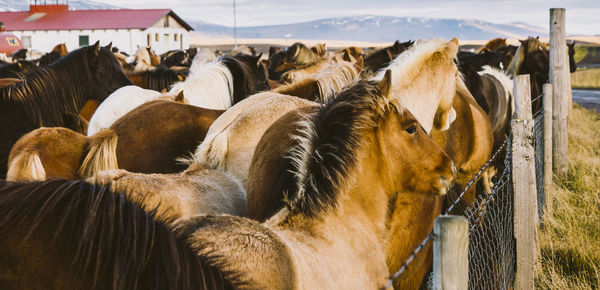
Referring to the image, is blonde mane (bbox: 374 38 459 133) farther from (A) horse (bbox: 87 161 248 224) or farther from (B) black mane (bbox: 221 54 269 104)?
(B) black mane (bbox: 221 54 269 104)

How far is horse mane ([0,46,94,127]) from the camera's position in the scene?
591 centimetres

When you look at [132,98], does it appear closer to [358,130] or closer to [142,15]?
[358,130]

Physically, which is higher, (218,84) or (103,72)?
(103,72)

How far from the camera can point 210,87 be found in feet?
18.9

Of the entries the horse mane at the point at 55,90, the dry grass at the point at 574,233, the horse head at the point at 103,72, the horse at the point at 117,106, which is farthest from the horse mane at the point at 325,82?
the horse head at the point at 103,72

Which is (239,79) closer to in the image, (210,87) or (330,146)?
(210,87)

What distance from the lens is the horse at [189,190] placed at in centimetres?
266

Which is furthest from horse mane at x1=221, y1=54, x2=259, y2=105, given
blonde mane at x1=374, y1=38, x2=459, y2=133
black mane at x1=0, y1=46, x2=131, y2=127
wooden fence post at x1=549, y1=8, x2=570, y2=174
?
wooden fence post at x1=549, y1=8, x2=570, y2=174

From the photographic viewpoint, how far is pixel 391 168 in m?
2.55

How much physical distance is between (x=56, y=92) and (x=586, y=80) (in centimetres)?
3499

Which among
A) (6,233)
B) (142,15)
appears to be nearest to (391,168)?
(6,233)

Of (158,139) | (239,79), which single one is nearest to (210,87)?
(239,79)

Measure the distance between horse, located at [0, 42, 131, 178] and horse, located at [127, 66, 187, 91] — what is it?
1723 millimetres

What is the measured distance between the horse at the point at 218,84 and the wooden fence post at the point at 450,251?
4.20 meters
